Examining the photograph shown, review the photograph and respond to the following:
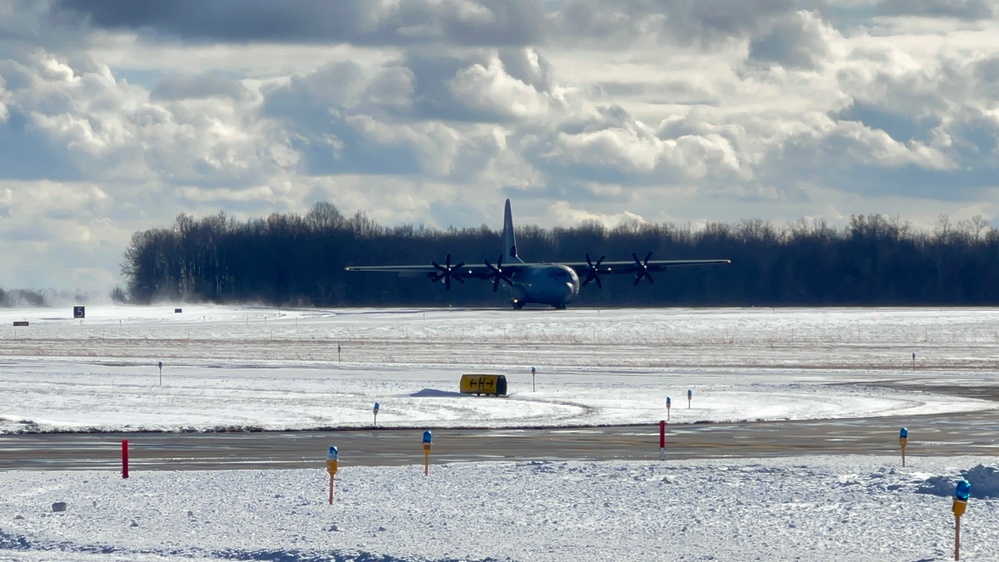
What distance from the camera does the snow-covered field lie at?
13.5 metres

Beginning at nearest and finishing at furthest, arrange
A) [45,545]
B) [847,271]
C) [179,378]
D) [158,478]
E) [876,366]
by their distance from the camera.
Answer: [45,545] < [158,478] < [179,378] < [876,366] < [847,271]

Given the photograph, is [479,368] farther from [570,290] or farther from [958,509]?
[570,290]

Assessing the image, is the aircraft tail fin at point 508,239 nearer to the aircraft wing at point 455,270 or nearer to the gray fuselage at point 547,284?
the aircraft wing at point 455,270

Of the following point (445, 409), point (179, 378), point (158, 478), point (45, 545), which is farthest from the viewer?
point (179, 378)

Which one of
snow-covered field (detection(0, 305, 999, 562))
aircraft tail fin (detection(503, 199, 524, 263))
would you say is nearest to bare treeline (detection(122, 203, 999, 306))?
aircraft tail fin (detection(503, 199, 524, 263))

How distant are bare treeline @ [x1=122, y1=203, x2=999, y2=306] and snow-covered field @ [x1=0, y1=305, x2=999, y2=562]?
84232 millimetres

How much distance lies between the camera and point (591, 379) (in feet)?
138

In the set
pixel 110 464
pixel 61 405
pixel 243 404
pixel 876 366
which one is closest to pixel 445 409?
pixel 243 404

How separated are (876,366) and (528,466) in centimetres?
3308

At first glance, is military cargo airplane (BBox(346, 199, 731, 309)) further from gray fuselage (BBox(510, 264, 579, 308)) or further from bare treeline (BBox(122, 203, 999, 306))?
bare treeline (BBox(122, 203, 999, 306))

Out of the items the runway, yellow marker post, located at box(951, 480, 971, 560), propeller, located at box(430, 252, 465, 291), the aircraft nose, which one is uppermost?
propeller, located at box(430, 252, 465, 291)

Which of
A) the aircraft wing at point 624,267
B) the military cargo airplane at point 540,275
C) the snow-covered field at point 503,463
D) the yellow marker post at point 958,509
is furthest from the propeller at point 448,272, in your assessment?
the yellow marker post at point 958,509

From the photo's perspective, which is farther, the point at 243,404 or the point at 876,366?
the point at 876,366

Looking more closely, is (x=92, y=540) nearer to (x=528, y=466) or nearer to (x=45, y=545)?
(x=45, y=545)
